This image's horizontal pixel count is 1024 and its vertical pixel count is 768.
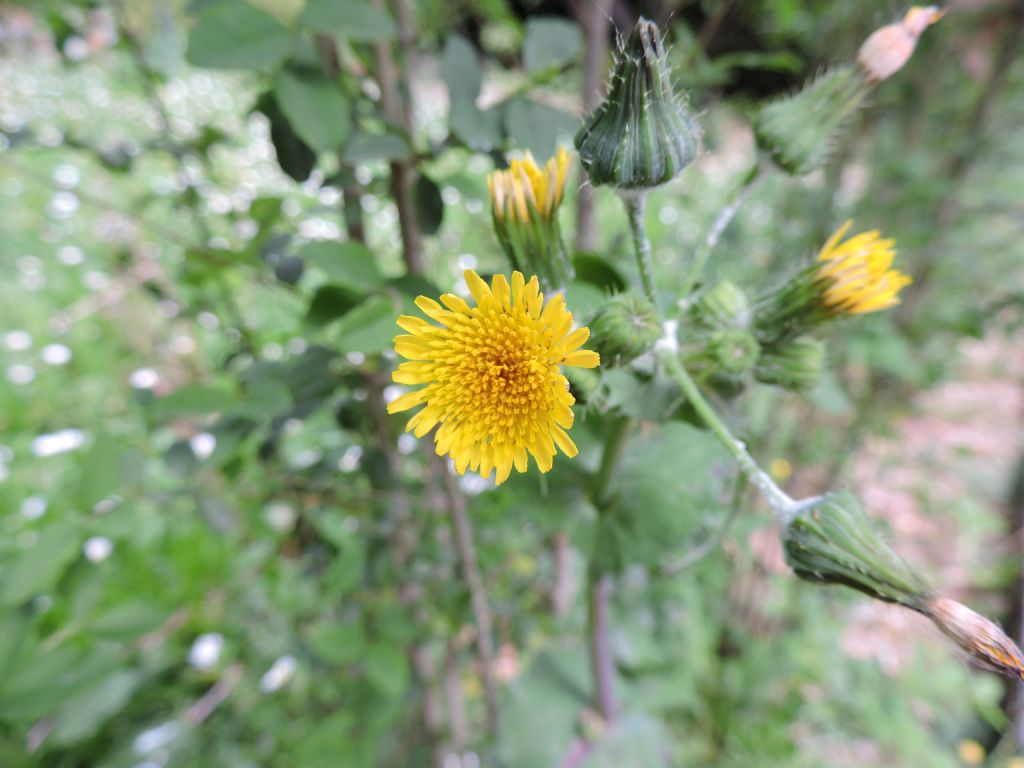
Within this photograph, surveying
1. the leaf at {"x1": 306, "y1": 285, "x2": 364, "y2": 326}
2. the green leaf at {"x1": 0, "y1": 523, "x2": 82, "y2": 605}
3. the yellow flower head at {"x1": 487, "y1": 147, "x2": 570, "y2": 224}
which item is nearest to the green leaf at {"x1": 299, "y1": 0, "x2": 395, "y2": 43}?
the yellow flower head at {"x1": 487, "y1": 147, "x2": 570, "y2": 224}

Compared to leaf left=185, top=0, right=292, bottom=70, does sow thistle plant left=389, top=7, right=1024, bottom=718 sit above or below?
below

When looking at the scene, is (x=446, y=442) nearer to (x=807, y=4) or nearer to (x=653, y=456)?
(x=653, y=456)

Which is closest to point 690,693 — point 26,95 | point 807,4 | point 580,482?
point 580,482

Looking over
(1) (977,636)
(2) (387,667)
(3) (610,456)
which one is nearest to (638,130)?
(3) (610,456)

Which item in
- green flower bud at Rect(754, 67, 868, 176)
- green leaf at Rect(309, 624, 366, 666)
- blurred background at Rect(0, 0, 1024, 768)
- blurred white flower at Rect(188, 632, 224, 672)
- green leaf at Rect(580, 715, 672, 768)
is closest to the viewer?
green flower bud at Rect(754, 67, 868, 176)

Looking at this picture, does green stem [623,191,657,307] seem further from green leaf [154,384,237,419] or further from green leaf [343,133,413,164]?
green leaf [154,384,237,419]
